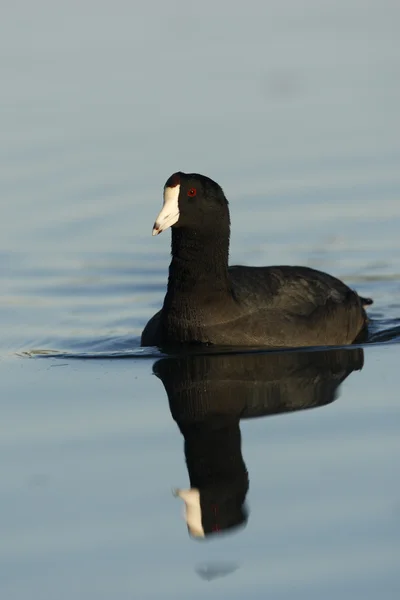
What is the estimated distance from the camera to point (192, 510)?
663cm

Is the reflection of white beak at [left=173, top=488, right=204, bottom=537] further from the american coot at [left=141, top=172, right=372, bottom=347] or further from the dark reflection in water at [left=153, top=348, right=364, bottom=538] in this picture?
the american coot at [left=141, top=172, right=372, bottom=347]

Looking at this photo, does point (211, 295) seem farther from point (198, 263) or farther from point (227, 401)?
point (227, 401)

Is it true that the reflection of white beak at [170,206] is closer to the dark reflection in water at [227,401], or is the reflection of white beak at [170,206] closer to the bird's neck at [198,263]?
the bird's neck at [198,263]

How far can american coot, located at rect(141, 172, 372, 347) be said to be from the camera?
9492 millimetres

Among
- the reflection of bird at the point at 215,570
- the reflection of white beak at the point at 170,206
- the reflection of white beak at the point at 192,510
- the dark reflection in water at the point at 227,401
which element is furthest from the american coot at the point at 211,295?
the reflection of bird at the point at 215,570

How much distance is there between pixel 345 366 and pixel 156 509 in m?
3.13

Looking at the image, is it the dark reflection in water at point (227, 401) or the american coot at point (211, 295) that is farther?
the american coot at point (211, 295)

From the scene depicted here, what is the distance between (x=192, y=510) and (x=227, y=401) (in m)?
1.94

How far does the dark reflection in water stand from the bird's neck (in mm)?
487

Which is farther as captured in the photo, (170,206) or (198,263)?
(198,263)

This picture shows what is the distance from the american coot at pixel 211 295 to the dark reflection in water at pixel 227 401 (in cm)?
17

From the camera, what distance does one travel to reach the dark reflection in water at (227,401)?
266 inches

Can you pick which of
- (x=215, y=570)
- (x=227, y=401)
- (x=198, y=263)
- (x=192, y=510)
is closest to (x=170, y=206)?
(x=198, y=263)

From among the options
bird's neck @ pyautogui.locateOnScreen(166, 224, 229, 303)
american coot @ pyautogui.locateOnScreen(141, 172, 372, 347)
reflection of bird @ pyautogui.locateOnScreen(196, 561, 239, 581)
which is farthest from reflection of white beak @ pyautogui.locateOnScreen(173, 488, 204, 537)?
bird's neck @ pyautogui.locateOnScreen(166, 224, 229, 303)
